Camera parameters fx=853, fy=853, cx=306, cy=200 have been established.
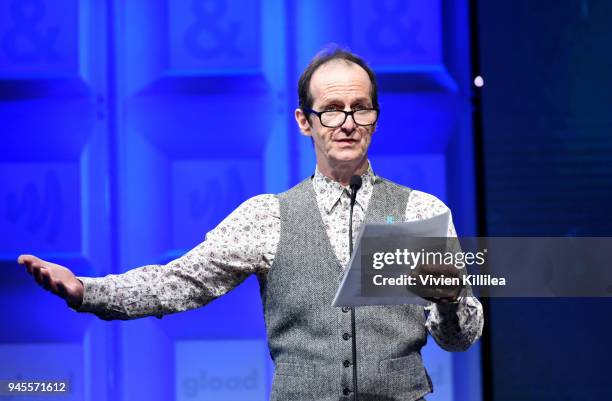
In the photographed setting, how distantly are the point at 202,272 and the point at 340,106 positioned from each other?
540 mm

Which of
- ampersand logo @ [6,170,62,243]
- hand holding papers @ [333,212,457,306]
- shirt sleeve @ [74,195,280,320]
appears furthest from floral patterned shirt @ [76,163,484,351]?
ampersand logo @ [6,170,62,243]

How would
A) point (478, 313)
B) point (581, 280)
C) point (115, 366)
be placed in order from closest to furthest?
point (478, 313) < point (581, 280) < point (115, 366)

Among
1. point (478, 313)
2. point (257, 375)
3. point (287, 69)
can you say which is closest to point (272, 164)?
point (287, 69)

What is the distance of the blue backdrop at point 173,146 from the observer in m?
3.05

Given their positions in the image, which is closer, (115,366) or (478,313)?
(478,313)

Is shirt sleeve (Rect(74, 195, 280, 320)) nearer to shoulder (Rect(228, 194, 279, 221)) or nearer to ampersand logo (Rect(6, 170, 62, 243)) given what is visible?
shoulder (Rect(228, 194, 279, 221))

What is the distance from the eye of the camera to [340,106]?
2.15 m

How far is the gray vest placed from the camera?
1972 millimetres

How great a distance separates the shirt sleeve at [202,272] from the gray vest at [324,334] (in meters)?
0.06

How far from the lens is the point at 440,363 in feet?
10.1

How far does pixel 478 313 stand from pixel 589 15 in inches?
66.4

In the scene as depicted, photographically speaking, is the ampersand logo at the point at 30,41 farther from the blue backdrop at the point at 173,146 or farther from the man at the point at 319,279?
the man at the point at 319,279

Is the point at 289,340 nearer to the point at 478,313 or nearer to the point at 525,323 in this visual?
the point at 478,313

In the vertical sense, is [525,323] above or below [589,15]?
below
